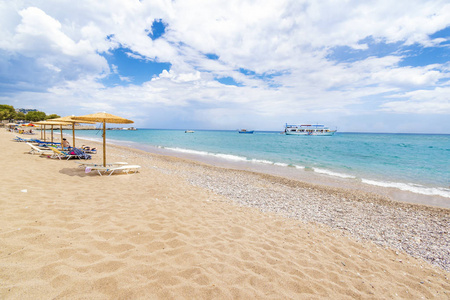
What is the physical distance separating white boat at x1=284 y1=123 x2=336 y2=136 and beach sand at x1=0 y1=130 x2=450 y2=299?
9408cm

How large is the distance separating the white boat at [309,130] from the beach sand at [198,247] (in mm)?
A: 94084

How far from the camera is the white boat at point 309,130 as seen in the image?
9262cm

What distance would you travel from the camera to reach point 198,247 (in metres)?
3.71

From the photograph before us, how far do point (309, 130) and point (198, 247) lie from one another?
10033 centimetres

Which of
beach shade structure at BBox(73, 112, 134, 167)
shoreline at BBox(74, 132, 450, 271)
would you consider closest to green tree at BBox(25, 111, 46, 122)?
beach shade structure at BBox(73, 112, 134, 167)

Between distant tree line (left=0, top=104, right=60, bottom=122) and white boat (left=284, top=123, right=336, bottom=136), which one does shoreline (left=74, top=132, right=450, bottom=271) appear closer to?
distant tree line (left=0, top=104, right=60, bottom=122)

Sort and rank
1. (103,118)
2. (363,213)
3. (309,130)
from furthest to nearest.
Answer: (309,130) < (103,118) < (363,213)

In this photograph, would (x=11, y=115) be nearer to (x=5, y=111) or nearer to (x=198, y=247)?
(x=5, y=111)

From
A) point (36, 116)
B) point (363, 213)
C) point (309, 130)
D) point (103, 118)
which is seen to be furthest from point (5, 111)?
point (309, 130)

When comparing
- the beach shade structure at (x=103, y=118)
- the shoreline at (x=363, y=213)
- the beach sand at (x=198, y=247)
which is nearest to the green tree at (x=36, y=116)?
the beach shade structure at (x=103, y=118)

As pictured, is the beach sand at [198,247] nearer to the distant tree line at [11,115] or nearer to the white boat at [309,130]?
the distant tree line at [11,115]

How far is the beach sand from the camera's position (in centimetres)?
268

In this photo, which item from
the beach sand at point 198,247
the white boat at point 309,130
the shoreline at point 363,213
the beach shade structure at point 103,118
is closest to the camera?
the beach sand at point 198,247

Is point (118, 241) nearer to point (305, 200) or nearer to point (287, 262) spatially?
point (287, 262)
